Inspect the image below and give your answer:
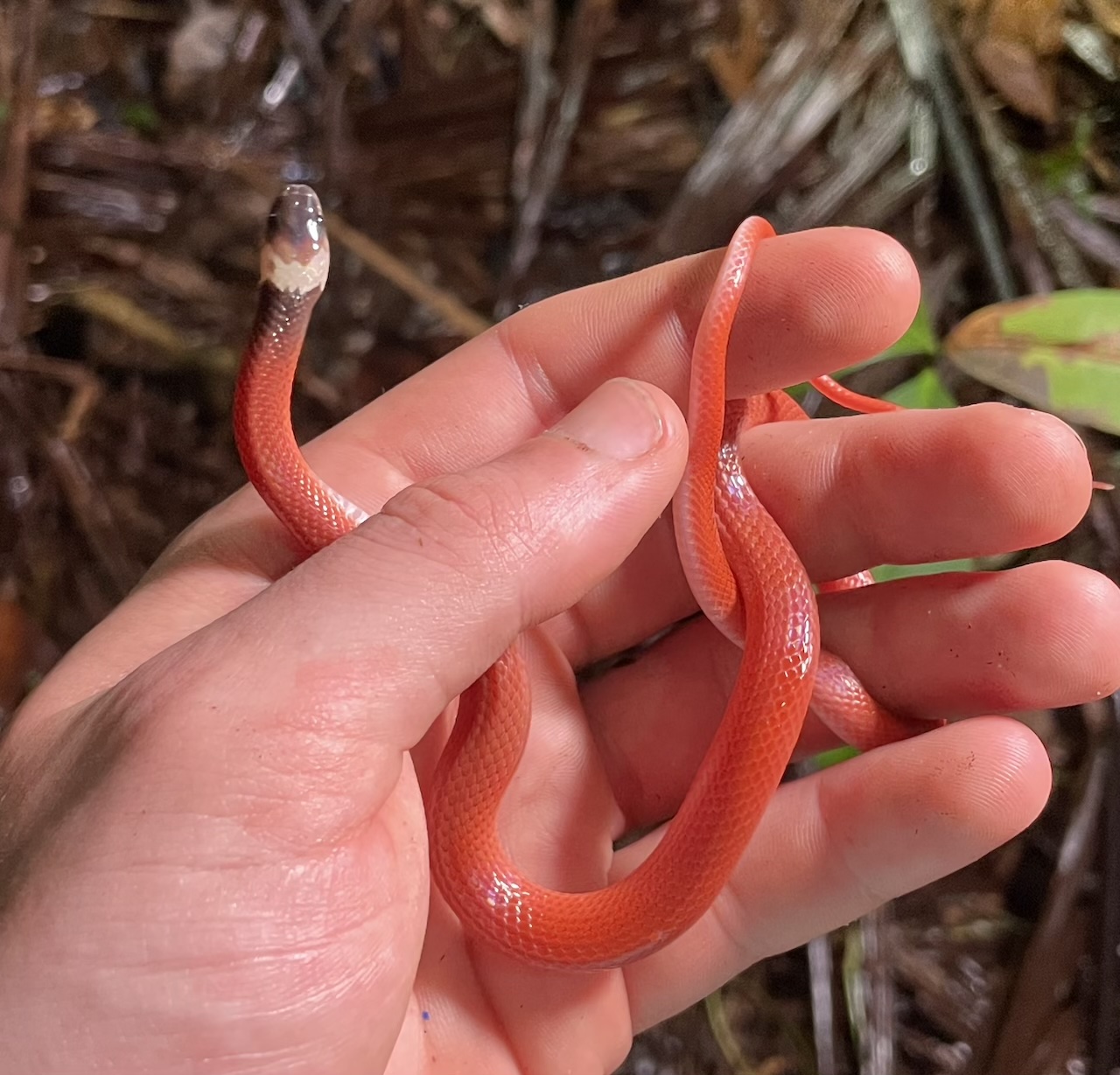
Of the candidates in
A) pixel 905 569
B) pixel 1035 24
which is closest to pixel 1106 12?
pixel 1035 24

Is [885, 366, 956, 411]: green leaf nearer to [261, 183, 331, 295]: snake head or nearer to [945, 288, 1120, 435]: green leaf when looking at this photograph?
[945, 288, 1120, 435]: green leaf

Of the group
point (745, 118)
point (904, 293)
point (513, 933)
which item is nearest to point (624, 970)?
point (513, 933)

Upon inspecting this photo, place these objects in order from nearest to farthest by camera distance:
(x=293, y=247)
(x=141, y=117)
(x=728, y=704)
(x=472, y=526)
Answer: (x=472, y=526)
(x=728, y=704)
(x=293, y=247)
(x=141, y=117)

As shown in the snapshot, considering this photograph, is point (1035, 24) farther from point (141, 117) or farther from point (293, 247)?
point (141, 117)

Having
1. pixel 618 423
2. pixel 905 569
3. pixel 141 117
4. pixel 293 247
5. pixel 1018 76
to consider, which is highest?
pixel 141 117

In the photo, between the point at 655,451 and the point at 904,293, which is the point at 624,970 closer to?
the point at 655,451

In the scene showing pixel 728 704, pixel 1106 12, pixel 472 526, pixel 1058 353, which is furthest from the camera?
pixel 1106 12
